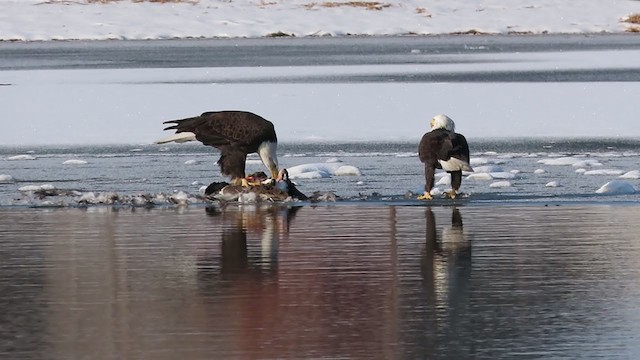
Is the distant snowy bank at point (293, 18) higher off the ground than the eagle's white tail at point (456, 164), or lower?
higher

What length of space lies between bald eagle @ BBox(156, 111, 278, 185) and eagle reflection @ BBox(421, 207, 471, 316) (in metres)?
2.18

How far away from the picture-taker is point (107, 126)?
21969 mm

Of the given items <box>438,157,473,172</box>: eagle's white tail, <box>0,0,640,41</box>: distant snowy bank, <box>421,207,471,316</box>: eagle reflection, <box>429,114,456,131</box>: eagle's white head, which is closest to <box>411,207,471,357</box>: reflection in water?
<box>421,207,471,316</box>: eagle reflection

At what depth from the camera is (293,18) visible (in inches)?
1932

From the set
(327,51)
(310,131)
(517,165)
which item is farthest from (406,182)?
(327,51)

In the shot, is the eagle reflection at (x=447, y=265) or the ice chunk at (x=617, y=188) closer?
the eagle reflection at (x=447, y=265)

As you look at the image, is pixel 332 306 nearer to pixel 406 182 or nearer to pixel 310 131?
→ pixel 406 182

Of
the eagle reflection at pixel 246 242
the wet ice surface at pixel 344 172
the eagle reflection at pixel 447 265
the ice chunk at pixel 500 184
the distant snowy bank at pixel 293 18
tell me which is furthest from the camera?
the distant snowy bank at pixel 293 18

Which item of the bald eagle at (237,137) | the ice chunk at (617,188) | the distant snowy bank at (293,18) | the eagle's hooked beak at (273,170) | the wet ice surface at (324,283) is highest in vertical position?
the distant snowy bank at (293,18)

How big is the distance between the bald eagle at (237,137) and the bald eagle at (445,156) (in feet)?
4.42

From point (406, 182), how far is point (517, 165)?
79.1 inches

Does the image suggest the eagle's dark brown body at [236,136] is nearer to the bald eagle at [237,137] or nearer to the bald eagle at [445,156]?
the bald eagle at [237,137]

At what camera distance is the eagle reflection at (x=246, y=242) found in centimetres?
963

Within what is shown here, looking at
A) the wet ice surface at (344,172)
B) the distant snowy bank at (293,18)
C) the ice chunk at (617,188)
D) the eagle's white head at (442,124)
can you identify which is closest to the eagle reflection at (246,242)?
the wet ice surface at (344,172)
